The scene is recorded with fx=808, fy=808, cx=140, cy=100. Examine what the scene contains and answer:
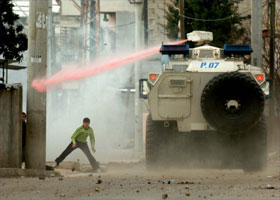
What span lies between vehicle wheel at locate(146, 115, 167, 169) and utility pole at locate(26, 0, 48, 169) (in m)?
2.16

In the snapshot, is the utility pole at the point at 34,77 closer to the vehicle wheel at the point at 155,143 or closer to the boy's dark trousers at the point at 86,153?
the vehicle wheel at the point at 155,143

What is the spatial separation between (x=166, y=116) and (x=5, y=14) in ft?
24.5

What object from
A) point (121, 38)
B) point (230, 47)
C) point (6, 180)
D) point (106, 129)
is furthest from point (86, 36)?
point (6, 180)

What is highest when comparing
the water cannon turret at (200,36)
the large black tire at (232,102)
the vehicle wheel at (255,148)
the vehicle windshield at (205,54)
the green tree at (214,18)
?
the green tree at (214,18)

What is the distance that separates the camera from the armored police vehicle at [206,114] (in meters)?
15.2

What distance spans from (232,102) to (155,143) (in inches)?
74.6

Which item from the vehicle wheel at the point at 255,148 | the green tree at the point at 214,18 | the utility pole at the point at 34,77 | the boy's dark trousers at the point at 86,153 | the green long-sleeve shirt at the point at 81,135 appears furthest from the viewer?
the green tree at the point at 214,18

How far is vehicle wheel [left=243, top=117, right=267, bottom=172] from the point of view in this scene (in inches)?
626

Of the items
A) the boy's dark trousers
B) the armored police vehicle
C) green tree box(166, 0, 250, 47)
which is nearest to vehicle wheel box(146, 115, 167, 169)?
the armored police vehicle

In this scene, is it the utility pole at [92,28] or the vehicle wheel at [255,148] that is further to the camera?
→ the utility pole at [92,28]

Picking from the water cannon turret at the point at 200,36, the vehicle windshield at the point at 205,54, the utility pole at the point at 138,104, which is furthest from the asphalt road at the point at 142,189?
the utility pole at the point at 138,104

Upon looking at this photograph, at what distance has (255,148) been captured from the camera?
16.0 meters

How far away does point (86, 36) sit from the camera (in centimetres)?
4972

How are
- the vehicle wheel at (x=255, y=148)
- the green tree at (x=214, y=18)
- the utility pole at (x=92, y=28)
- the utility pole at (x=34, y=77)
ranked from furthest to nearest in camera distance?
1. the utility pole at (x=92, y=28)
2. the green tree at (x=214, y=18)
3. the utility pole at (x=34, y=77)
4. the vehicle wheel at (x=255, y=148)
